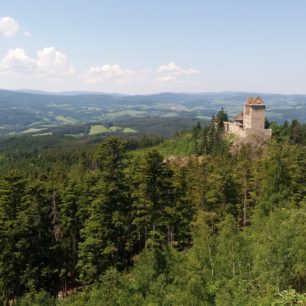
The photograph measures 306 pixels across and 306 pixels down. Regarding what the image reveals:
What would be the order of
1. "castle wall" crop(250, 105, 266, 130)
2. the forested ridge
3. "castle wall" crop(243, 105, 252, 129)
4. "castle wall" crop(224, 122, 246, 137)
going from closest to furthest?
the forested ridge
"castle wall" crop(250, 105, 266, 130)
"castle wall" crop(243, 105, 252, 129)
"castle wall" crop(224, 122, 246, 137)

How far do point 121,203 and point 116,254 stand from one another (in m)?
4.52

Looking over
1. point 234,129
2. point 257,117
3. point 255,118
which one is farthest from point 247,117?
point 234,129

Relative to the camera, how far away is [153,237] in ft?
105

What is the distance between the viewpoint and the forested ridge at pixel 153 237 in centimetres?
2383

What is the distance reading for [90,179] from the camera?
1745 inches

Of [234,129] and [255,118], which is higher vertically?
[255,118]

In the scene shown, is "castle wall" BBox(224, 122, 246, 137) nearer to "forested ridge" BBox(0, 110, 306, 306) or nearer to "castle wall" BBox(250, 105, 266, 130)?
"castle wall" BBox(250, 105, 266, 130)

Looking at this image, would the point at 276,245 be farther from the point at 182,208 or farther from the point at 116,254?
the point at 182,208

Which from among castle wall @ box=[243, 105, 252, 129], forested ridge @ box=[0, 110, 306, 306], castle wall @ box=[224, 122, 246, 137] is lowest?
forested ridge @ box=[0, 110, 306, 306]

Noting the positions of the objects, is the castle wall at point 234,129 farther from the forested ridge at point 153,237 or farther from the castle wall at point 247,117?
the forested ridge at point 153,237

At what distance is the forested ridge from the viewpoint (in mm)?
23828

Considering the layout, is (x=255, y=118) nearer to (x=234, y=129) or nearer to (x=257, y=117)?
(x=257, y=117)

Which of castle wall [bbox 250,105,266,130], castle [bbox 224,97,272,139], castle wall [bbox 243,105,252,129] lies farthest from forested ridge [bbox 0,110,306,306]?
castle wall [bbox 243,105,252,129]

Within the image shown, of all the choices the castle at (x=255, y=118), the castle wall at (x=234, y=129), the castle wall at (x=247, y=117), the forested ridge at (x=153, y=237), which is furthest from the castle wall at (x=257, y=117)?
the forested ridge at (x=153, y=237)
